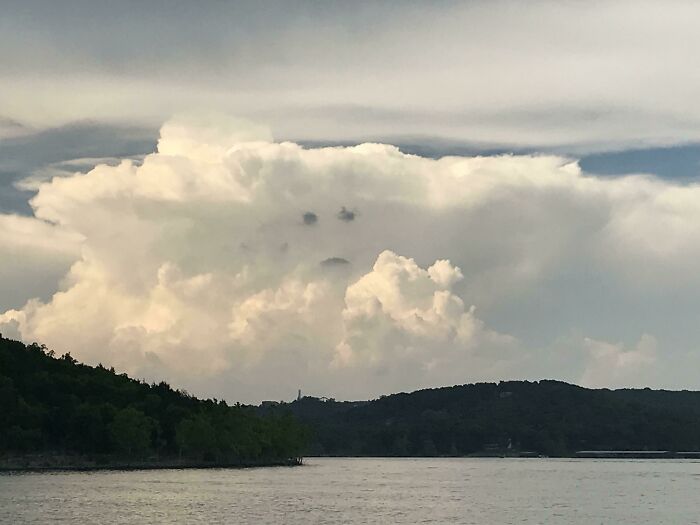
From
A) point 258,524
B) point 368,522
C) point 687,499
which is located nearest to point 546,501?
point 687,499

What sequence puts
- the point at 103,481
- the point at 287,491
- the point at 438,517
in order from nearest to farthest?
the point at 438,517
the point at 287,491
the point at 103,481

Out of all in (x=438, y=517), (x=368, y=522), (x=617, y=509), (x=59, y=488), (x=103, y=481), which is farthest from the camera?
Answer: (x=103, y=481)

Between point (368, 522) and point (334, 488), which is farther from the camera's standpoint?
point (334, 488)

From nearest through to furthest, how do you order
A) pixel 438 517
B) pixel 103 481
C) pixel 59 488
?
1. pixel 438 517
2. pixel 59 488
3. pixel 103 481

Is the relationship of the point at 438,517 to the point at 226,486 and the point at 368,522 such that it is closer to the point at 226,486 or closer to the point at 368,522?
the point at 368,522

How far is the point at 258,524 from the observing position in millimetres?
118250

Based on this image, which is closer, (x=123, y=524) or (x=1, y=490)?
(x=123, y=524)

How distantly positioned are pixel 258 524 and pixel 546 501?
67.5 m

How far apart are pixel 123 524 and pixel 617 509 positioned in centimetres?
7470

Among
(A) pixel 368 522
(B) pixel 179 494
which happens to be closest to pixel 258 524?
(A) pixel 368 522

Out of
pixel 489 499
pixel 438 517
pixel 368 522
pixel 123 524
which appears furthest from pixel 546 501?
pixel 123 524

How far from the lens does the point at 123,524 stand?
116m

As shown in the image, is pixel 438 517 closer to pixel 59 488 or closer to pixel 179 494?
pixel 179 494

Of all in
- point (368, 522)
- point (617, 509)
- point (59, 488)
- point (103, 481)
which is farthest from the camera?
point (103, 481)
